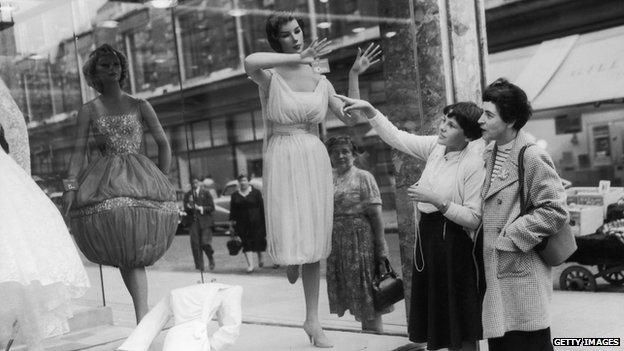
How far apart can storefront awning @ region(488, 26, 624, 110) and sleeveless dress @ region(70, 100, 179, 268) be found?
695 cm

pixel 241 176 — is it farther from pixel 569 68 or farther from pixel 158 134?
pixel 569 68

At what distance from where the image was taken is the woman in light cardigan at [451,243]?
398 centimetres

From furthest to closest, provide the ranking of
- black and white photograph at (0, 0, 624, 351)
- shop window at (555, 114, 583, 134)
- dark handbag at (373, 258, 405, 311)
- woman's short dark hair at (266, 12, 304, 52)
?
shop window at (555, 114, 583, 134), dark handbag at (373, 258, 405, 311), woman's short dark hair at (266, 12, 304, 52), black and white photograph at (0, 0, 624, 351)

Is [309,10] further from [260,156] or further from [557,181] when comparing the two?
[557,181]

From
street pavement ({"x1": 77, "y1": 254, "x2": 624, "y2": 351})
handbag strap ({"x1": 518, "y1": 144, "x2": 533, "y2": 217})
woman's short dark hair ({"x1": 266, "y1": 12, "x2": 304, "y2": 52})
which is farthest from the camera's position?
woman's short dark hair ({"x1": 266, "y1": 12, "x2": 304, "y2": 52})

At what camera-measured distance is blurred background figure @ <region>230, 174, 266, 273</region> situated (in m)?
4.27

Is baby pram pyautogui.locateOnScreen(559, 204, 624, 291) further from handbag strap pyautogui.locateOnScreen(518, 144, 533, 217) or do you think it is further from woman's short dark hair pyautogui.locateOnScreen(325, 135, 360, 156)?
handbag strap pyautogui.locateOnScreen(518, 144, 533, 217)

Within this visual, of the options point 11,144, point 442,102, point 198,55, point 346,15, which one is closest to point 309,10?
point 346,15

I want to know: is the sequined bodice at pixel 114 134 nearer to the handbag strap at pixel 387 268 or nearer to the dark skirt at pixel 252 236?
the dark skirt at pixel 252 236

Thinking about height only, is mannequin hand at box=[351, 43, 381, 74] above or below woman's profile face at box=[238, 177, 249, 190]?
above

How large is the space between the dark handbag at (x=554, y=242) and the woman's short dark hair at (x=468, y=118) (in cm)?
35

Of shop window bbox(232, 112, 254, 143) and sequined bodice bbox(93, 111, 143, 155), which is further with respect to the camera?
shop window bbox(232, 112, 254, 143)

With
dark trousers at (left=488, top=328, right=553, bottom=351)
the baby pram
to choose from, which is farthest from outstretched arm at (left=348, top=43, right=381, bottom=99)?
the baby pram

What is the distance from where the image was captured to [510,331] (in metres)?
3.83
